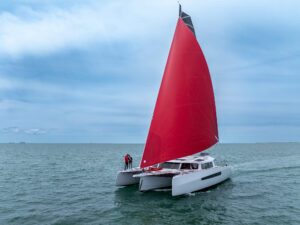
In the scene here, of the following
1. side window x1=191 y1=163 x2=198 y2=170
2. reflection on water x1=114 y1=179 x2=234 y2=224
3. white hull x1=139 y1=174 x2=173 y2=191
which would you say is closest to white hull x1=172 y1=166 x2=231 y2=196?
reflection on water x1=114 y1=179 x2=234 y2=224

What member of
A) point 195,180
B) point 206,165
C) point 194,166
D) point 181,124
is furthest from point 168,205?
point 206,165

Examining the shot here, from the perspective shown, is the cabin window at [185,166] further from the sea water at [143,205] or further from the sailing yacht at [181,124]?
the sea water at [143,205]

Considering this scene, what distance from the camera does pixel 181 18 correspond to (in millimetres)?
18062

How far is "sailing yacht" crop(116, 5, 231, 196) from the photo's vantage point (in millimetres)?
15422

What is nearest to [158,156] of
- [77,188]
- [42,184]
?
[77,188]

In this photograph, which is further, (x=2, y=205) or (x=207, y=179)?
(x=207, y=179)

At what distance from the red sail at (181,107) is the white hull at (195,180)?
4.93 ft

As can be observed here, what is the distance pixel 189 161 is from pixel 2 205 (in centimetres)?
1355

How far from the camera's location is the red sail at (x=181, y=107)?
15.4 m

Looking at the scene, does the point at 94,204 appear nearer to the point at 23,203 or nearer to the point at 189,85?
the point at 23,203

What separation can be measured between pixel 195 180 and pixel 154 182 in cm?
310

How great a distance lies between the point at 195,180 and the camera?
1620 cm

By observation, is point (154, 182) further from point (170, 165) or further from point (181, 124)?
point (181, 124)

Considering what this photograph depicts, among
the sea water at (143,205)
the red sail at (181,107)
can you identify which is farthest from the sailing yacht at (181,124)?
the sea water at (143,205)
